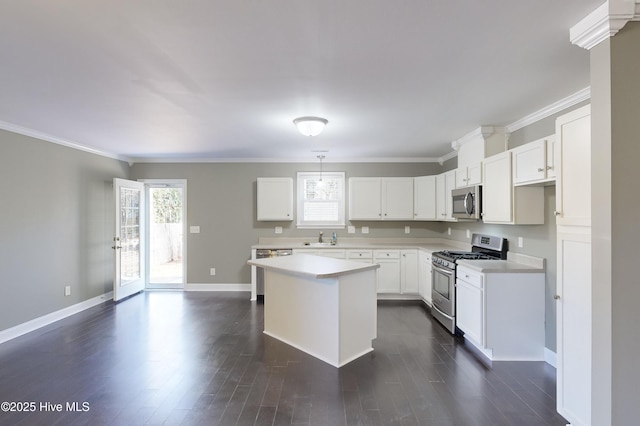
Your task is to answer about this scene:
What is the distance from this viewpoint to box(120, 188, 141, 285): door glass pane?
536 centimetres

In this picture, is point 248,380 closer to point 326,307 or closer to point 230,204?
point 326,307

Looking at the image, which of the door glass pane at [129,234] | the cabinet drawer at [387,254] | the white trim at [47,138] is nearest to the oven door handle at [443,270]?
the cabinet drawer at [387,254]

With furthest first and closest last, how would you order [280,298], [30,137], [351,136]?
1. [351,136]
2. [30,137]
3. [280,298]

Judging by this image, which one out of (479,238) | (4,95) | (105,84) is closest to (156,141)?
(4,95)

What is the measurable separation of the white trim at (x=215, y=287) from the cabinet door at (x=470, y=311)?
377 centimetres

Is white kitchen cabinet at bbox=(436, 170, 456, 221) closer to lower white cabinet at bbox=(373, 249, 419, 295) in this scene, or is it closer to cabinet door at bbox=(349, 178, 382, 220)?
lower white cabinet at bbox=(373, 249, 419, 295)

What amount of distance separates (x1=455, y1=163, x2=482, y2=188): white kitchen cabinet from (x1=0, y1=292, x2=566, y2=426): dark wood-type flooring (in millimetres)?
1957

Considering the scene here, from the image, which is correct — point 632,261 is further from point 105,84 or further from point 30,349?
point 30,349

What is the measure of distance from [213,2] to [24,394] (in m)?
3.33

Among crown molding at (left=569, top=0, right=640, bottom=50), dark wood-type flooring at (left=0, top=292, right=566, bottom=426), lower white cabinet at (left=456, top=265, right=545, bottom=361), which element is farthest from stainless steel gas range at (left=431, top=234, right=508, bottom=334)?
crown molding at (left=569, top=0, right=640, bottom=50)

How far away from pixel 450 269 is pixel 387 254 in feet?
4.85

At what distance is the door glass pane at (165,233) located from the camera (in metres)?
6.18

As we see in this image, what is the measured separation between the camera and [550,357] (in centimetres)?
305

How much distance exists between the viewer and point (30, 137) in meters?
3.94
